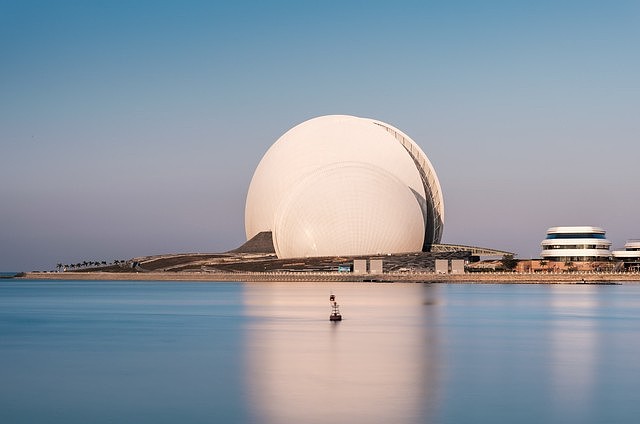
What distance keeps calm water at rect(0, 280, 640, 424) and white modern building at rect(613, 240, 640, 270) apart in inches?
2433

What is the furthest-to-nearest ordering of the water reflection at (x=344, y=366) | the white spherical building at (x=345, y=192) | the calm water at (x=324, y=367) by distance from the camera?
the white spherical building at (x=345, y=192)
the calm water at (x=324, y=367)
the water reflection at (x=344, y=366)

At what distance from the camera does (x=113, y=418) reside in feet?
63.5

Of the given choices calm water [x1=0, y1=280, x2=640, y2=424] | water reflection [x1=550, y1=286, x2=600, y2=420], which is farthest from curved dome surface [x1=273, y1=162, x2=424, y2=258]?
calm water [x1=0, y1=280, x2=640, y2=424]

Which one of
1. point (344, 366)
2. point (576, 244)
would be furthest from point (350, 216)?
point (344, 366)

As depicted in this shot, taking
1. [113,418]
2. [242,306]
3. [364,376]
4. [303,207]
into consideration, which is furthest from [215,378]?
[303,207]

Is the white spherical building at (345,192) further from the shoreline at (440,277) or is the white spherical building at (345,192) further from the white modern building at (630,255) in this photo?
the white modern building at (630,255)

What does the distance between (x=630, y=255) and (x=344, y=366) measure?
8971 cm

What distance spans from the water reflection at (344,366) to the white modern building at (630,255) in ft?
215

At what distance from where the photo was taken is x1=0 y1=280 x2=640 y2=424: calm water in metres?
19.9

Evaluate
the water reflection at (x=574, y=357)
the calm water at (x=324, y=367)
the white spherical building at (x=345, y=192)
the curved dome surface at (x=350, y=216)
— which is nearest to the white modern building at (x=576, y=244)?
the white spherical building at (x=345, y=192)

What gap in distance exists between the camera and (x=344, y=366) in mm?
26734

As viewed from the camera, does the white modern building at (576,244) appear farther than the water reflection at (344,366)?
Yes

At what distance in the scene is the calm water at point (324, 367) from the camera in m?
19.9

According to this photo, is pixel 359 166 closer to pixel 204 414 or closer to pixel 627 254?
pixel 627 254
